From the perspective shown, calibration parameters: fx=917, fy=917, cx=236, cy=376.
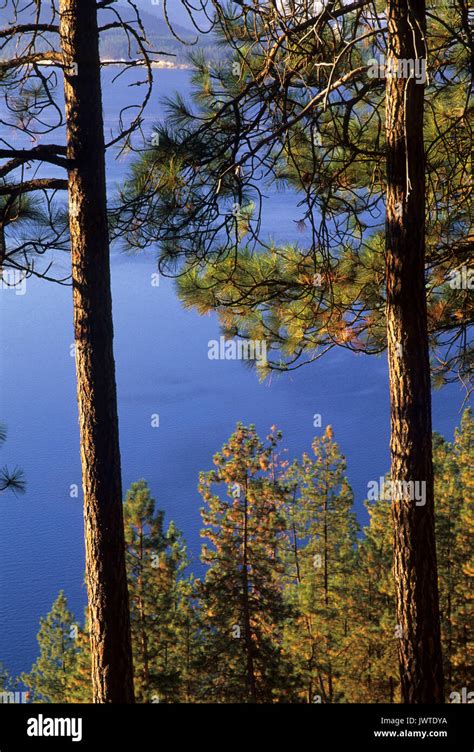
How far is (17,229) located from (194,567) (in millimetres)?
13511

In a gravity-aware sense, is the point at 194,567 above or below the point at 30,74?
below

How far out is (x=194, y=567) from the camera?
17.1 meters

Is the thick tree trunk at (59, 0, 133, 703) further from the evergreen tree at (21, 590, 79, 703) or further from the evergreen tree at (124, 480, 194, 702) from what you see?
the evergreen tree at (21, 590, 79, 703)

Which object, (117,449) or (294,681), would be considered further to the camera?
(294,681)

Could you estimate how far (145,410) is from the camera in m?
18.3

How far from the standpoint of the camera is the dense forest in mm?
3596

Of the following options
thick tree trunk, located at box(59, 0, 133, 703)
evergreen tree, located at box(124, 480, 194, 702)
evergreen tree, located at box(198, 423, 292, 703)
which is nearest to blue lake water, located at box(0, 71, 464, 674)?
evergreen tree, located at box(124, 480, 194, 702)

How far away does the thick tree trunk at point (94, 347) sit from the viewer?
380cm

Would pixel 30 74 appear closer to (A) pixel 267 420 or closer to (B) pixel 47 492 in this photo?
(B) pixel 47 492

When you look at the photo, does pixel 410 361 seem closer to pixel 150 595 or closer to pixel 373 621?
pixel 150 595

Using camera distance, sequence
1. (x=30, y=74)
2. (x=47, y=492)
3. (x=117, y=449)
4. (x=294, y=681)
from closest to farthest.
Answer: (x=117, y=449) → (x=30, y=74) → (x=294, y=681) → (x=47, y=492)

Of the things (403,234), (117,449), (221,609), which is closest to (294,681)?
(221,609)

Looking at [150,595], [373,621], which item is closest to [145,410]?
[373,621]

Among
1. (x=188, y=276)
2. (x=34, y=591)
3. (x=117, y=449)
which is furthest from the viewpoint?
(x=34, y=591)
